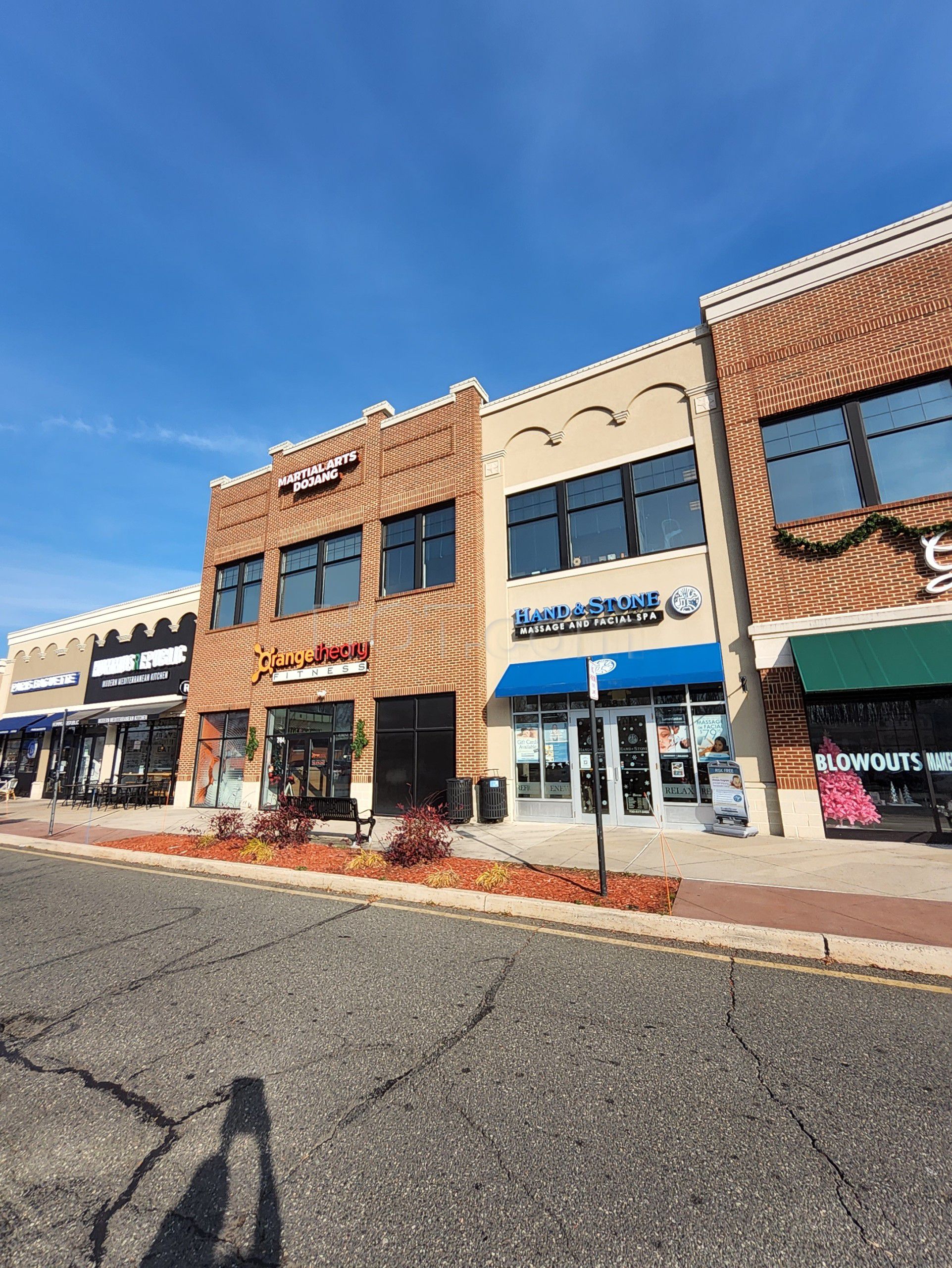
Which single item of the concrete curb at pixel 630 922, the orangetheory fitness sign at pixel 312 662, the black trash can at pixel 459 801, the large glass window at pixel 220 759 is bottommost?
the concrete curb at pixel 630 922

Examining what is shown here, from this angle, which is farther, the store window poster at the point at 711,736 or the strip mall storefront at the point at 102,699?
the strip mall storefront at the point at 102,699

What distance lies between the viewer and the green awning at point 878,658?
9.79 meters

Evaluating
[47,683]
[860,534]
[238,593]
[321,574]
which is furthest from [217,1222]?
[47,683]

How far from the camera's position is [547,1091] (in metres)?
3.27

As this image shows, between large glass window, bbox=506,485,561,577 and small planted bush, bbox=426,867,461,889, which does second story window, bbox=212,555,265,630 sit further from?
small planted bush, bbox=426,867,461,889

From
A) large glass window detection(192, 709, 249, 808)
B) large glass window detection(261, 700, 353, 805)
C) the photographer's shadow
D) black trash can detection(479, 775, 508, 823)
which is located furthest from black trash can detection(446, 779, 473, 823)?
the photographer's shadow

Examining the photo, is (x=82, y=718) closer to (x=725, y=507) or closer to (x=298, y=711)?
(x=298, y=711)

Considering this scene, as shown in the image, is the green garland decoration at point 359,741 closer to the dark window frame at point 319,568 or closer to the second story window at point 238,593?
the dark window frame at point 319,568

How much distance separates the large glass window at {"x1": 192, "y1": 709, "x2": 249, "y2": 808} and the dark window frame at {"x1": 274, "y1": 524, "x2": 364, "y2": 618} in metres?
3.98

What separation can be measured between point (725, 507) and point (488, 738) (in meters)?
7.97

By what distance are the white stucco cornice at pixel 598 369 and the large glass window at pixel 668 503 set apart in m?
2.74

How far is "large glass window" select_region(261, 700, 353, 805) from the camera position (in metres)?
16.8

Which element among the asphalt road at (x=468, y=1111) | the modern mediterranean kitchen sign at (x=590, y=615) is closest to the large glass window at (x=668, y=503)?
the modern mediterranean kitchen sign at (x=590, y=615)

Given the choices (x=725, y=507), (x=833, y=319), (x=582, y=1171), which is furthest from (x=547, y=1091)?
(x=833, y=319)
